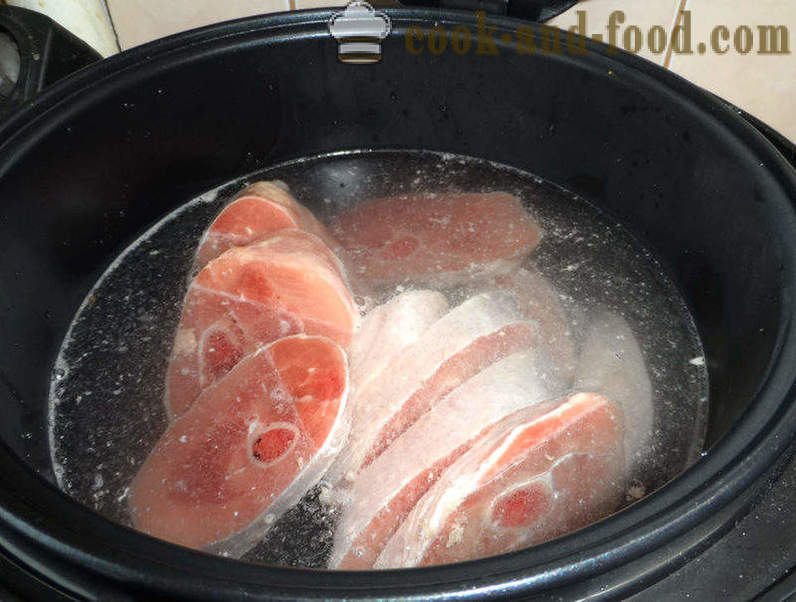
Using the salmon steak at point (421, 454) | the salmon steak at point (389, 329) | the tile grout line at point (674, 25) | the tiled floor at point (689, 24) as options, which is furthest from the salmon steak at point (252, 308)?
the tile grout line at point (674, 25)

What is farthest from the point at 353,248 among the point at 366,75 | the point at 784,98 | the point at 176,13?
the point at 784,98

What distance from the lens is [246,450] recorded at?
2.81ft

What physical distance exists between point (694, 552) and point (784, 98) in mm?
1118

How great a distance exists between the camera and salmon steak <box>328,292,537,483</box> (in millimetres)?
870

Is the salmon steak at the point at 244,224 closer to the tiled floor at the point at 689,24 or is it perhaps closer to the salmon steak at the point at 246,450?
the salmon steak at the point at 246,450

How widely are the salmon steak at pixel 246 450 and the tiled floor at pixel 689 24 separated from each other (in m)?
0.75

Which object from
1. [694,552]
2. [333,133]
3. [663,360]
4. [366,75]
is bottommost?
[663,360]

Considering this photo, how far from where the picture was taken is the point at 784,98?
1415 mm

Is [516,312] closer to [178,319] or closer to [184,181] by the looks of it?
[178,319]

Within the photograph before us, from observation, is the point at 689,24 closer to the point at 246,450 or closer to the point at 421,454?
the point at 421,454

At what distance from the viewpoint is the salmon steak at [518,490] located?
0.77 m

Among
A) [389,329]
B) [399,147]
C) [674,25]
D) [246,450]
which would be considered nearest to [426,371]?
[389,329]

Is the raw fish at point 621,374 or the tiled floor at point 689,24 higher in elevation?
the tiled floor at point 689,24

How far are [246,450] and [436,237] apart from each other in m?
0.48
